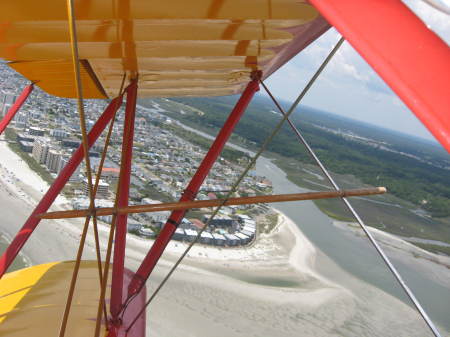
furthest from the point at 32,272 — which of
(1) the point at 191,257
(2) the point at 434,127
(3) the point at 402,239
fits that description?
(3) the point at 402,239

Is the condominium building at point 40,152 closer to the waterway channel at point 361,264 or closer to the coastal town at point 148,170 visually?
the coastal town at point 148,170

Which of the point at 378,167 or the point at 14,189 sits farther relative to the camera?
the point at 378,167

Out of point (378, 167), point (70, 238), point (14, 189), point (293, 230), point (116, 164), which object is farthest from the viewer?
point (378, 167)

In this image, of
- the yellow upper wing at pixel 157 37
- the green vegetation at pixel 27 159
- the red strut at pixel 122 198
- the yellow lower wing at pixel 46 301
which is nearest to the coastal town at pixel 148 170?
the green vegetation at pixel 27 159

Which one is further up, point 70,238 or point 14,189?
point 14,189

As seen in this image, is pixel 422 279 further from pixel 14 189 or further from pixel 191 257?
pixel 14 189

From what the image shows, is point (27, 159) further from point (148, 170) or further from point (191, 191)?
point (191, 191)

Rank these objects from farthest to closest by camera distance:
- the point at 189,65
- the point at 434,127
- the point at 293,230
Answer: the point at 293,230 < the point at 189,65 < the point at 434,127

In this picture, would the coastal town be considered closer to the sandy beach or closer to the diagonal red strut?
the sandy beach

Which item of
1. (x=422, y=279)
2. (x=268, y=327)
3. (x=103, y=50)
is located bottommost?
(x=268, y=327)
